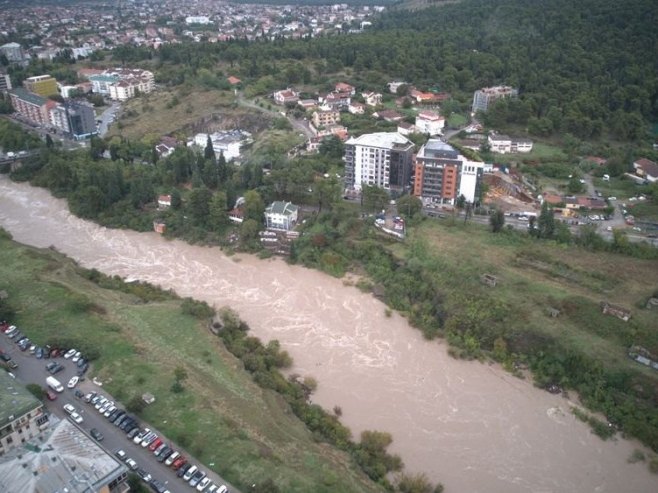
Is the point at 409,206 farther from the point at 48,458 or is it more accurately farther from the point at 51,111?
the point at 51,111

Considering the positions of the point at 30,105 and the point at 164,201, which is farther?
the point at 30,105

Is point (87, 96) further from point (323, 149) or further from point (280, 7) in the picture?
point (280, 7)

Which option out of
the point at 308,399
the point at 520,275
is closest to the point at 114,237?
the point at 308,399

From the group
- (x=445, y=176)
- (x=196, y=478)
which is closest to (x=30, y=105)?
(x=445, y=176)

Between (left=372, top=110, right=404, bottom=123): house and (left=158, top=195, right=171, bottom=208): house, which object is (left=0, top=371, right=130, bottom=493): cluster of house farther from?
(left=372, top=110, right=404, bottom=123): house

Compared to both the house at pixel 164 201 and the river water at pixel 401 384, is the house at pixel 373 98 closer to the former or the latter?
the house at pixel 164 201
